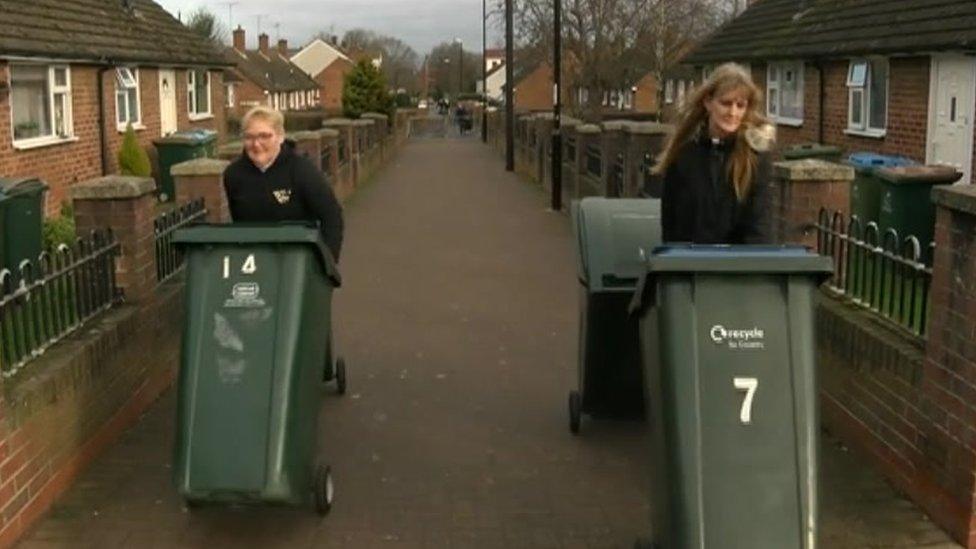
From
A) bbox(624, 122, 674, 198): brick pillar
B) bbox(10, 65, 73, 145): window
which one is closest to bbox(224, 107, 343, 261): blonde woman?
bbox(624, 122, 674, 198): brick pillar

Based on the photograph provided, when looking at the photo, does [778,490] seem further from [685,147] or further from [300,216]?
[300,216]

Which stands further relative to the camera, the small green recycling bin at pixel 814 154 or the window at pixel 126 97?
the window at pixel 126 97

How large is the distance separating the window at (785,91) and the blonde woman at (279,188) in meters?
16.6

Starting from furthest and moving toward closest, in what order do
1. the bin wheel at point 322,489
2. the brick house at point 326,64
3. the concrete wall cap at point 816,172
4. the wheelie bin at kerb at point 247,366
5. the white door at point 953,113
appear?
the brick house at point 326,64, the white door at point 953,113, the concrete wall cap at point 816,172, the bin wheel at point 322,489, the wheelie bin at kerb at point 247,366

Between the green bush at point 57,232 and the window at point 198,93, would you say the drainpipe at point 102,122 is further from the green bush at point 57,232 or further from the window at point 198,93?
the green bush at point 57,232

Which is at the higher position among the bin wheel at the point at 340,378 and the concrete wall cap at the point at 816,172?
the concrete wall cap at the point at 816,172

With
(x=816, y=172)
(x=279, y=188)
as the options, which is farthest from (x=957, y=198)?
(x=279, y=188)

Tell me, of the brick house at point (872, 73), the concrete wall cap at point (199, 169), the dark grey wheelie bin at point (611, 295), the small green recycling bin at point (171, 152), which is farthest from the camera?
the small green recycling bin at point (171, 152)

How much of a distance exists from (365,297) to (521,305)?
1.57 meters

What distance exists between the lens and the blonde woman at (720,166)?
471 cm

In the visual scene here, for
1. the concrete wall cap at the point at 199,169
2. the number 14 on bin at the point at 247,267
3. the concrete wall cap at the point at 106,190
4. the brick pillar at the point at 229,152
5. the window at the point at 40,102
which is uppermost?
the window at the point at 40,102

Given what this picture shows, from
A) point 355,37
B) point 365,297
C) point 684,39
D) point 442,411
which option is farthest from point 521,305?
point 355,37

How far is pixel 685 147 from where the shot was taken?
487 cm

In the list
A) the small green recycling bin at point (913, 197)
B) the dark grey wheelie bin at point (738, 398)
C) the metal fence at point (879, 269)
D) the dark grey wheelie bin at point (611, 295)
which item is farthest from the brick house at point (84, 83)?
the dark grey wheelie bin at point (738, 398)
